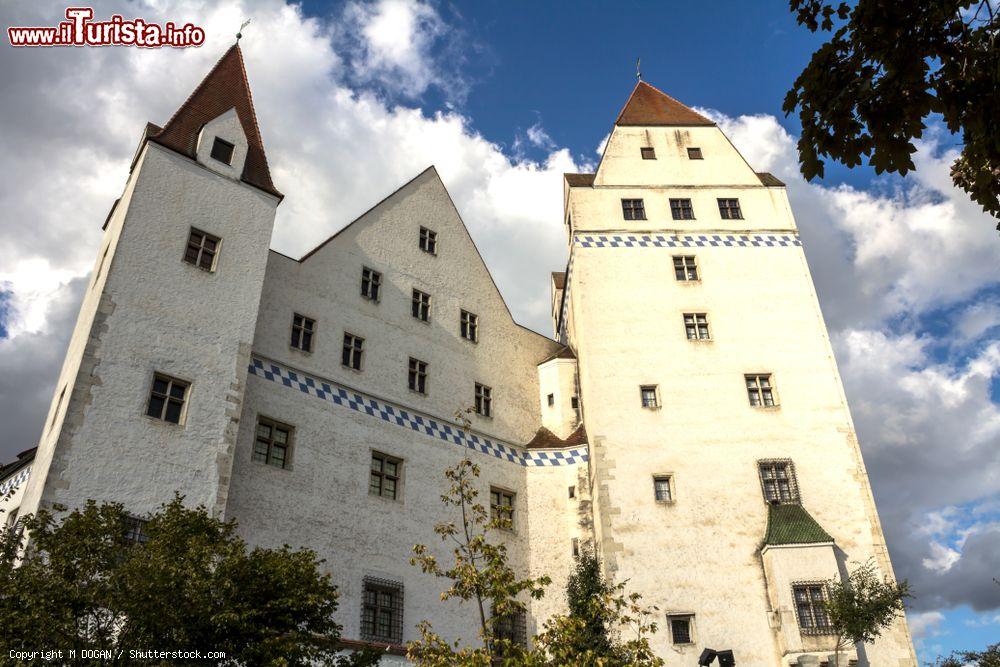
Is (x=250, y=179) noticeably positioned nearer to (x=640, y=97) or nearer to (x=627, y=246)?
(x=627, y=246)

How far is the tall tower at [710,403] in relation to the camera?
71.3 feet

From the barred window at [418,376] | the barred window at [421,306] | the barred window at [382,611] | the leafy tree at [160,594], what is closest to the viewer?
the leafy tree at [160,594]

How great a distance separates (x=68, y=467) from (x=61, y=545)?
6030 mm

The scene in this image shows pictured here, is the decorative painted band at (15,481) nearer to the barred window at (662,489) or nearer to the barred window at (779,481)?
the barred window at (662,489)

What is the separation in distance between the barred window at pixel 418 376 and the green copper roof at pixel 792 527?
11007mm

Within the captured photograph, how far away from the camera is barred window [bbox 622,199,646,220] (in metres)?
29.6

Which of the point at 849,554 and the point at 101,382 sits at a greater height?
the point at 101,382

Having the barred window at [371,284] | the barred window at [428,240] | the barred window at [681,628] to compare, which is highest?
the barred window at [428,240]

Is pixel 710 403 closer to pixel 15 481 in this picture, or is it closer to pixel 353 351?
pixel 353 351

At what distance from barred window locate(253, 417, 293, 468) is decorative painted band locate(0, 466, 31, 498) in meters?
5.50

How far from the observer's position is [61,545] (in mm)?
10781

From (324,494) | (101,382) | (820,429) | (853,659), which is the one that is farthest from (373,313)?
(853,659)

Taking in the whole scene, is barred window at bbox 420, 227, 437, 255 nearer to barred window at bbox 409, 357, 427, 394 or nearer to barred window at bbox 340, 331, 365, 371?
barred window at bbox 409, 357, 427, 394

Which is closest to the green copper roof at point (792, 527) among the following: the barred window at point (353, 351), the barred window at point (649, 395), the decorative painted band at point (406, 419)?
the barred window at point (649, 395)
